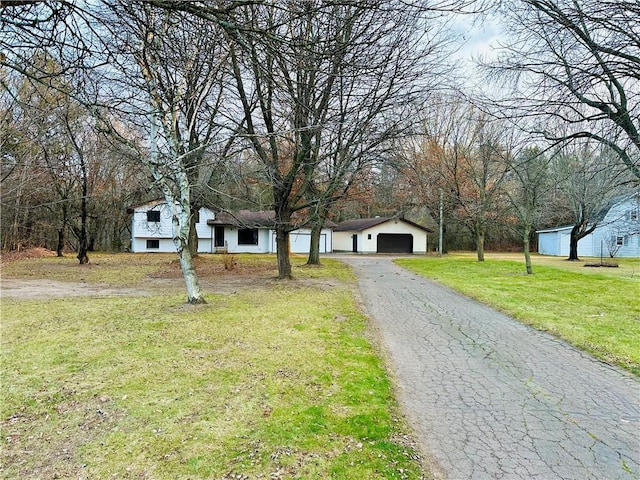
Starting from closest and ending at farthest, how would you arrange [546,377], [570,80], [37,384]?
1. [37,384]
2. [546,377]
3. [570,80]

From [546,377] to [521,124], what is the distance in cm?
563

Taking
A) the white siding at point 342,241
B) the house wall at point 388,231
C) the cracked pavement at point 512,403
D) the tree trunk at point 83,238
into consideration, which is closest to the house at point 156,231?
the tree trunk at point 83,238

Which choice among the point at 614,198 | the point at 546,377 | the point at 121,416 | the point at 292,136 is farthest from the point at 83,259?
the point at 614,198

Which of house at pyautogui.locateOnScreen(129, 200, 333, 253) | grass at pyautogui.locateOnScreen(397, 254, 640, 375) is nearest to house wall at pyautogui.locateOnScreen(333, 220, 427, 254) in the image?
house at pyautogui.locateOnScreen(129, 200, 333, 253)

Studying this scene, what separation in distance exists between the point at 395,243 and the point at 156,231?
21.1 meters

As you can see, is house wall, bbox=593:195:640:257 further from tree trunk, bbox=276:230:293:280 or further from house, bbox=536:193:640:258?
tree trunk, bbox=276:230:293:280

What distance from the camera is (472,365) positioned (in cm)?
520

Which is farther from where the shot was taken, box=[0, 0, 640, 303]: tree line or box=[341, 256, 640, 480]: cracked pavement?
box=[0, 0, 640, 303]: tree line

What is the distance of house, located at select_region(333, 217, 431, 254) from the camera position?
1470 inches

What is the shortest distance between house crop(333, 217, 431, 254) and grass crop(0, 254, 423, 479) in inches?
1192

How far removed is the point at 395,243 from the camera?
3853cm

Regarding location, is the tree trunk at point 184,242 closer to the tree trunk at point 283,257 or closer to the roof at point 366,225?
the tree trunk at point 283,257

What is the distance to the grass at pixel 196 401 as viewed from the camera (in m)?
2.86

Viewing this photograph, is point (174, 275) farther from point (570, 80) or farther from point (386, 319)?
point (570, 80)
